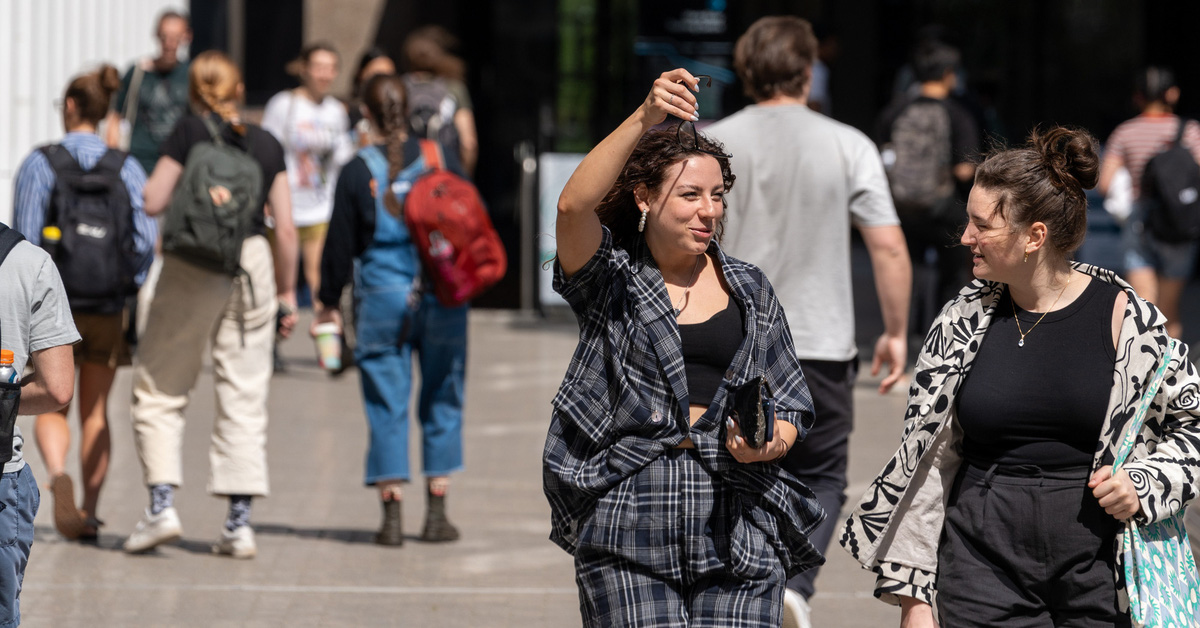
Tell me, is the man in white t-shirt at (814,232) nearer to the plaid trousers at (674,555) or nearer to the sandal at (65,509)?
the plaid trousers at (674,555)

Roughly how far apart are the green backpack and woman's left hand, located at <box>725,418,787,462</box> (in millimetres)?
3258

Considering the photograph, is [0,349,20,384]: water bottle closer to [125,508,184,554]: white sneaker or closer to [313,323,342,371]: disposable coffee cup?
[125,508,184,554]: white sneaker

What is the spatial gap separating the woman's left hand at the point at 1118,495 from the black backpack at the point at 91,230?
4180 mm

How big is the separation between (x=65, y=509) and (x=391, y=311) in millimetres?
1452

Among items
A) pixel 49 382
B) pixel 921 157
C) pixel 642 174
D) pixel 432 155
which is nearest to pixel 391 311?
pixel 432 155

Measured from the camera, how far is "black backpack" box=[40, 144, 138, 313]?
6.09 m

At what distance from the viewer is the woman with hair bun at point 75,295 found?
20.1ft

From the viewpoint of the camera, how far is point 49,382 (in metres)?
3.73

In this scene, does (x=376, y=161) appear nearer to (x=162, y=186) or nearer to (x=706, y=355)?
(x=162, y=186)

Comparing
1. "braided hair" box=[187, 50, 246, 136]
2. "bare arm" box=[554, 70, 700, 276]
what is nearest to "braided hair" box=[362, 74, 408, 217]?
"braided hair" box=[187, 50, 246, 136]

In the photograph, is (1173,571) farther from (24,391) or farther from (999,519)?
(24,391)

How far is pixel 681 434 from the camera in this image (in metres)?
3.36

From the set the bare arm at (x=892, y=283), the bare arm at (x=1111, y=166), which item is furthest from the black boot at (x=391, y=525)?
the bare arm at (x=1111, y=166)

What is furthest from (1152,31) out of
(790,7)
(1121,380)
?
(1121,380)
